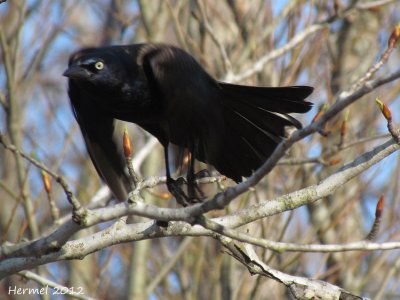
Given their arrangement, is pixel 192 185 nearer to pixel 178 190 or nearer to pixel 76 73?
pixel 178 190

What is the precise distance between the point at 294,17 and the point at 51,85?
172 inches

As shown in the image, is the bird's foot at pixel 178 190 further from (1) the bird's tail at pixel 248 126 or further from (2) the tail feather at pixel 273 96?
(2) the tail feather at pixel 273 96

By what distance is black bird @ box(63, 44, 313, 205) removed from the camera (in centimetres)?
352

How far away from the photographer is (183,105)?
348 cm

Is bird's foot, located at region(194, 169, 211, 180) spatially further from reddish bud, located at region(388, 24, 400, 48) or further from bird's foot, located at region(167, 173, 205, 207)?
reddish bud, located at region(388, 24, 400, 48)

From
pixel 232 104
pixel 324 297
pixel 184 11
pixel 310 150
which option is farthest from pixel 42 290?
pixel 184 11

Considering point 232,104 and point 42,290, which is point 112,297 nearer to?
point 42,290

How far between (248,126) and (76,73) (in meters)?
0.96

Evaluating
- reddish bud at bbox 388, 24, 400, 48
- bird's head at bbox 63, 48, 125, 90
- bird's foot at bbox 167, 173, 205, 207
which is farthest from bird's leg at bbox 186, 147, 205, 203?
reddish bud at bbox 388, 24, 400, 48

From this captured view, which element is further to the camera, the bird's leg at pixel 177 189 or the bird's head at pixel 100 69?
the bird's head at pixel 100 69

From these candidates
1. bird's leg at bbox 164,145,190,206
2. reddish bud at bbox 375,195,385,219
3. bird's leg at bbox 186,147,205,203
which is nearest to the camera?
reddish bud at bbox 375,195,385,219

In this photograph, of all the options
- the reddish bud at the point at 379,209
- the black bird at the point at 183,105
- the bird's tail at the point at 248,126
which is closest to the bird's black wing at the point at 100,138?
the black bird at the point at 183,105

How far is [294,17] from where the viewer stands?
5.67 m

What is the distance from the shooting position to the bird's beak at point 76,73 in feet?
12.1
